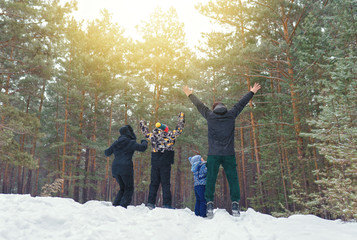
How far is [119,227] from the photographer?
2877 millimetres

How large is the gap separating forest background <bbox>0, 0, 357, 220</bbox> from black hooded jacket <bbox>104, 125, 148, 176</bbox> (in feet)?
14.6

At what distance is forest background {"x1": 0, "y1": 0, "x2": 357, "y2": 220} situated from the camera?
9172 mm

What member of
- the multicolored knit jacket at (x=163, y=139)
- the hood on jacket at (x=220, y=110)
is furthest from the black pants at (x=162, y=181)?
the hood on jacket at (x=220, y=110)

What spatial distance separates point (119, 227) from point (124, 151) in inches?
126

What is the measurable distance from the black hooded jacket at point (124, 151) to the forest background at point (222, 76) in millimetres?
4452

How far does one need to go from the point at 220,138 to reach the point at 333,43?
7186 mm

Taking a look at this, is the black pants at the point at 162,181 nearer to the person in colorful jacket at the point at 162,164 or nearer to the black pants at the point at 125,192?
the person in colorful jacket at the point at 162,164

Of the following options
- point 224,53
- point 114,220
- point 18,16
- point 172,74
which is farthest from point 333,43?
point 18,16

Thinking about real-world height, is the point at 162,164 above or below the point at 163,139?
below

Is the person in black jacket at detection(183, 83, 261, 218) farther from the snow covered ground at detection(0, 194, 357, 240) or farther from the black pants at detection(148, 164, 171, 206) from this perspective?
the black pants at detection(148, 164, 171, 206)

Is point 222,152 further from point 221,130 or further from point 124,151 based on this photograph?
point 124,151

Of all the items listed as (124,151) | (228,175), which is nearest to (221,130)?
(228,175)

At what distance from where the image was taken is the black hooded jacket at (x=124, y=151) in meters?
5.80

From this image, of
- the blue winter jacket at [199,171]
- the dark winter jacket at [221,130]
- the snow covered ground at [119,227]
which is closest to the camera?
the snow covered ground at [119,227]
